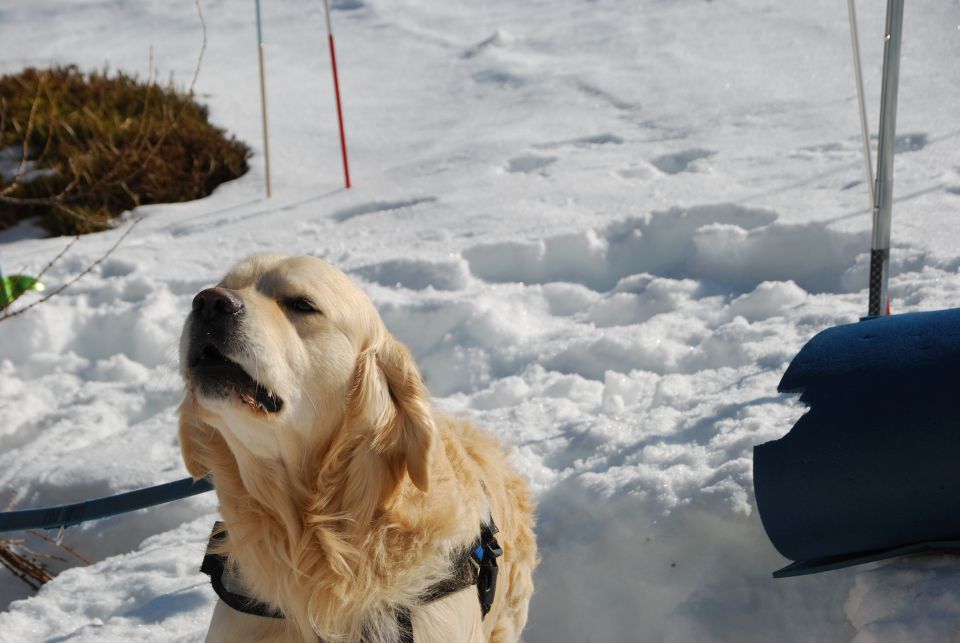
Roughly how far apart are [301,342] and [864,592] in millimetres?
1710

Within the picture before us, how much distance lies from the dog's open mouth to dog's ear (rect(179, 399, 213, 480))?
0.28 m

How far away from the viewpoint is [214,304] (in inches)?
75.0

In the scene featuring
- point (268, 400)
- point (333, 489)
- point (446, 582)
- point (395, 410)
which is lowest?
point (446, 582)

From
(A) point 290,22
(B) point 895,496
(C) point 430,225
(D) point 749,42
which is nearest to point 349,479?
(B) point 895,496

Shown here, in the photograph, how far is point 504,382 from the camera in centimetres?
411

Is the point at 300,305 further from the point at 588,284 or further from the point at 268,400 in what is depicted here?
the point at 588,284

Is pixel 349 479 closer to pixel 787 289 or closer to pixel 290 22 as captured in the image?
pixel 787 289

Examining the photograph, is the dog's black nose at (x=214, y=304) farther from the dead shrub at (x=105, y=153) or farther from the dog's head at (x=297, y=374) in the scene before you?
the dead shrub at (x=105, y=153)

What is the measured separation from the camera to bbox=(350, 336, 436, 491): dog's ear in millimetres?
2104

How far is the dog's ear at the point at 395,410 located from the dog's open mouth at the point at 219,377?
30cm

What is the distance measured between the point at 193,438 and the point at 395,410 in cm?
52

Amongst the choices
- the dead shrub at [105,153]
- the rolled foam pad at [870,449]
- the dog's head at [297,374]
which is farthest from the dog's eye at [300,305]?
the dead shrub at [105,153]

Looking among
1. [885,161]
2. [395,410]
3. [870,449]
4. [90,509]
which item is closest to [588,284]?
[885,161]

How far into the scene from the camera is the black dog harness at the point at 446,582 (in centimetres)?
211
